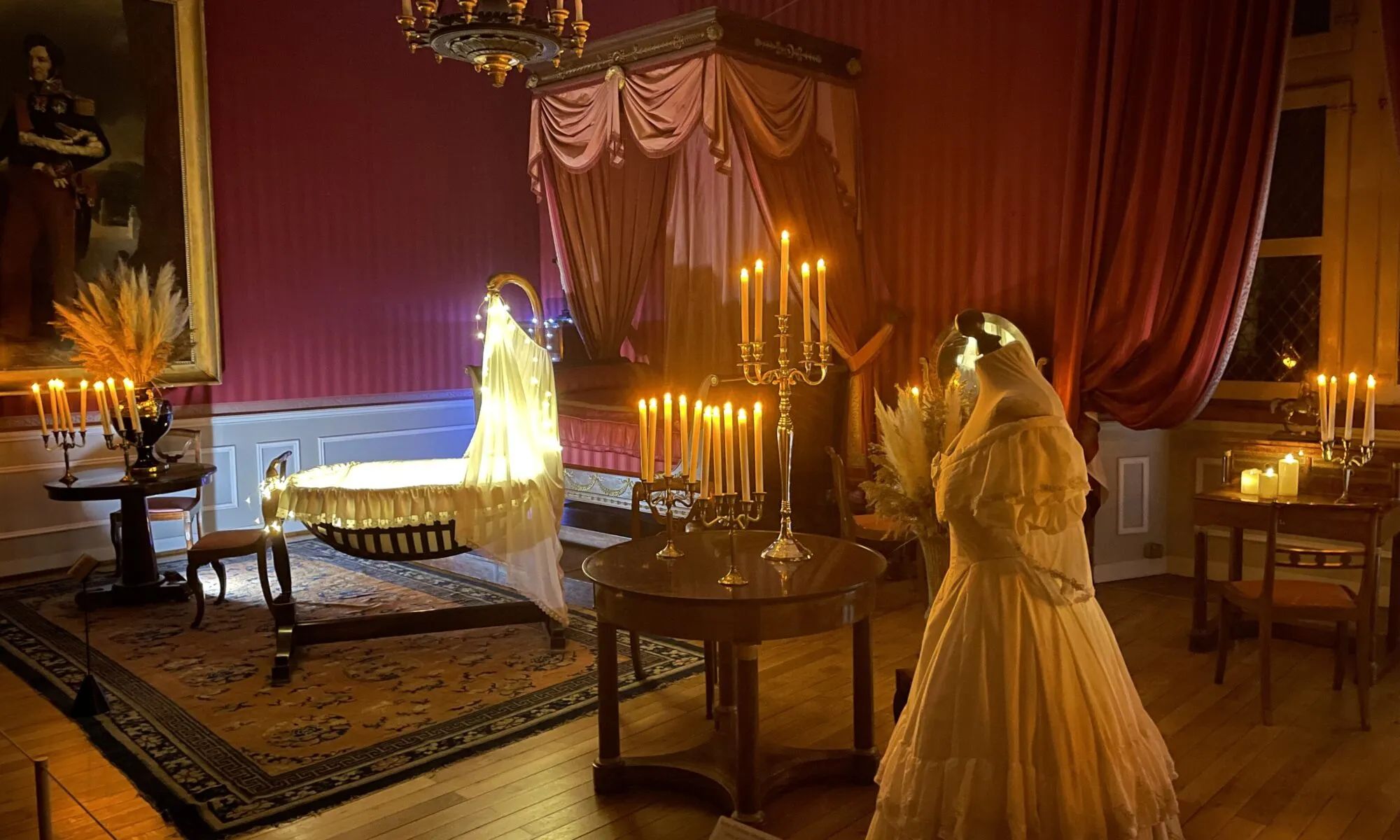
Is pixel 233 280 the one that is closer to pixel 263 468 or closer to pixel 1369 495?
pixel 263 468

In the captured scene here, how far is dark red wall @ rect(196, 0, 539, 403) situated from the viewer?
6582mm

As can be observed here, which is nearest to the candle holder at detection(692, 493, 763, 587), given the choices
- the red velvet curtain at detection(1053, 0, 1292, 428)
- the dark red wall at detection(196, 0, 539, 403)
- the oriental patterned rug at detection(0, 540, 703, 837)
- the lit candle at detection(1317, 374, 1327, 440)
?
the oriental patterned rug at detection(0, 540, 703, 837)

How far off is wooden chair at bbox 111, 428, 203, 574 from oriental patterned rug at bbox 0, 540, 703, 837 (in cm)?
45

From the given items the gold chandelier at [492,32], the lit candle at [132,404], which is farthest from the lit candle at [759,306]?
the lit candle at [132,404]

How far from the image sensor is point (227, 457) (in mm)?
6594

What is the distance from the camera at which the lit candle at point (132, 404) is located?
476 centimetres

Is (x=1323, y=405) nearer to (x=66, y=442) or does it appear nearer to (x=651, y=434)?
(x=651, y=434)

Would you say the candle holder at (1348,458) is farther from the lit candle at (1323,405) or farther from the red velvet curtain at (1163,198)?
the red velvet curtain at (1163,198)

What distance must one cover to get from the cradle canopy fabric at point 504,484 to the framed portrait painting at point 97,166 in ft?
8.99

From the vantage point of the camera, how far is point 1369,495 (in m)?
3.82

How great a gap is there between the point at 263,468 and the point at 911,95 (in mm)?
4659

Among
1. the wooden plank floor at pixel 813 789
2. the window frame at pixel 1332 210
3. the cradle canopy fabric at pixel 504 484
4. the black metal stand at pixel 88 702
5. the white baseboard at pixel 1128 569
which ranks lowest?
the wooden plank floor at pixel 813 789

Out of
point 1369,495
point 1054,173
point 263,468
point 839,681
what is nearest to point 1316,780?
point 1369,495

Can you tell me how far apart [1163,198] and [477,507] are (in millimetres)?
3237
